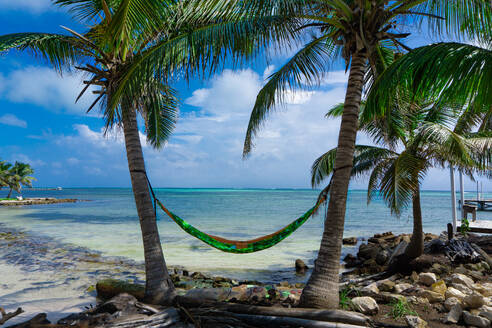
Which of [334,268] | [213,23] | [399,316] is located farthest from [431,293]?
[213,23]

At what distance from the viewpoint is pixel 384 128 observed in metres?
4.48

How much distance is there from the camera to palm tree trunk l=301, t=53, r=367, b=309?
9.07ft

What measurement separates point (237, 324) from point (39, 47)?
126 inches

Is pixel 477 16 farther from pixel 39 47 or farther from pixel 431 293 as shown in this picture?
pixel 39 47

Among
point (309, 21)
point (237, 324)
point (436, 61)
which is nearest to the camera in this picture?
point (436, 61)

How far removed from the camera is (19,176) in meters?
30.2

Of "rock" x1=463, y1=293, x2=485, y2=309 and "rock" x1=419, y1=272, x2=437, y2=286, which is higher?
"rock" x1=463, y1=293, x2=485, y2=309

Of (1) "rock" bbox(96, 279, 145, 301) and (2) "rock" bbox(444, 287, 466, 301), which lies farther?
(1) "rock" bbox(96, 279, 145, 301)

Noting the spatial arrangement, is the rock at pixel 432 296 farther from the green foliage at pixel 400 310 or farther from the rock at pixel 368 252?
the rock at pixel 368 252

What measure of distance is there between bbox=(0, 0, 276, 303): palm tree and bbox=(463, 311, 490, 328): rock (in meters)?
2.55

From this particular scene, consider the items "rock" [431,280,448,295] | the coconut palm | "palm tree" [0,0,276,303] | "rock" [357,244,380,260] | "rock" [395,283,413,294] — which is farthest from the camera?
the coconut palm

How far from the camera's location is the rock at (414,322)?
2551mm

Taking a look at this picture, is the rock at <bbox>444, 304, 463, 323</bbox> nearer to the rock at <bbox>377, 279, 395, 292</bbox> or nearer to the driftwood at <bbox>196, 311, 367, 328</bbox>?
the driftwood at <bbox>196, 311, 367, 328</bbox>

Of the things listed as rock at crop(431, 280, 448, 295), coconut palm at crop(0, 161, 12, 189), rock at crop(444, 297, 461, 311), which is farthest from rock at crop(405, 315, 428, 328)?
coconut palm at crop(0, 161, 12, 189)
